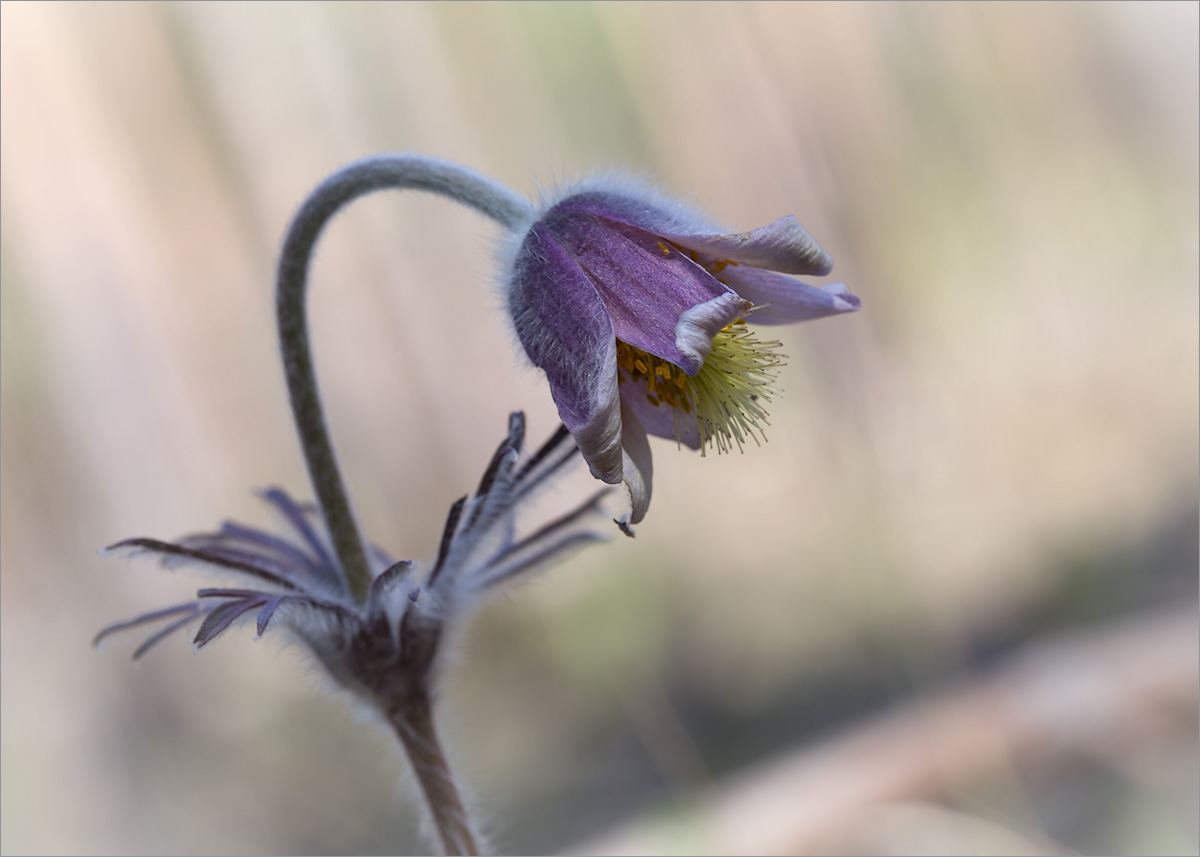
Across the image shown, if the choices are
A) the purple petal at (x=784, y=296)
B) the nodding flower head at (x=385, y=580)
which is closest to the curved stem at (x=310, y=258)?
the nodding flower head at (x=385, y=580)

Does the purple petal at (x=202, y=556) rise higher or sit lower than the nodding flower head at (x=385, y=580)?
higher

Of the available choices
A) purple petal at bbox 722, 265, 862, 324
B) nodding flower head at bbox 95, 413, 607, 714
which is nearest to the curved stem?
nodding flower head at bbox 95, 413, 607, 714

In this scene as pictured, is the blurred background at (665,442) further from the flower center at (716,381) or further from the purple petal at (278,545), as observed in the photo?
the flower center at (716,381)

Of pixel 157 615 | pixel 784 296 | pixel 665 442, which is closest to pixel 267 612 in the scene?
pixel 157 615

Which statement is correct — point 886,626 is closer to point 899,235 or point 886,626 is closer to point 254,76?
point 899,235

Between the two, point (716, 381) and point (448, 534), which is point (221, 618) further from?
point (716, 381)

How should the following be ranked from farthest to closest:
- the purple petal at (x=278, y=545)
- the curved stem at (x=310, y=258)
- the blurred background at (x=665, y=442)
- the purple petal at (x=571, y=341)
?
the blurred background at (x=665, y=442) → the purple petal at (x=278, y=545) → the curved stem at (x=310, y=258) → the purple petal at (x=571, y=341)
